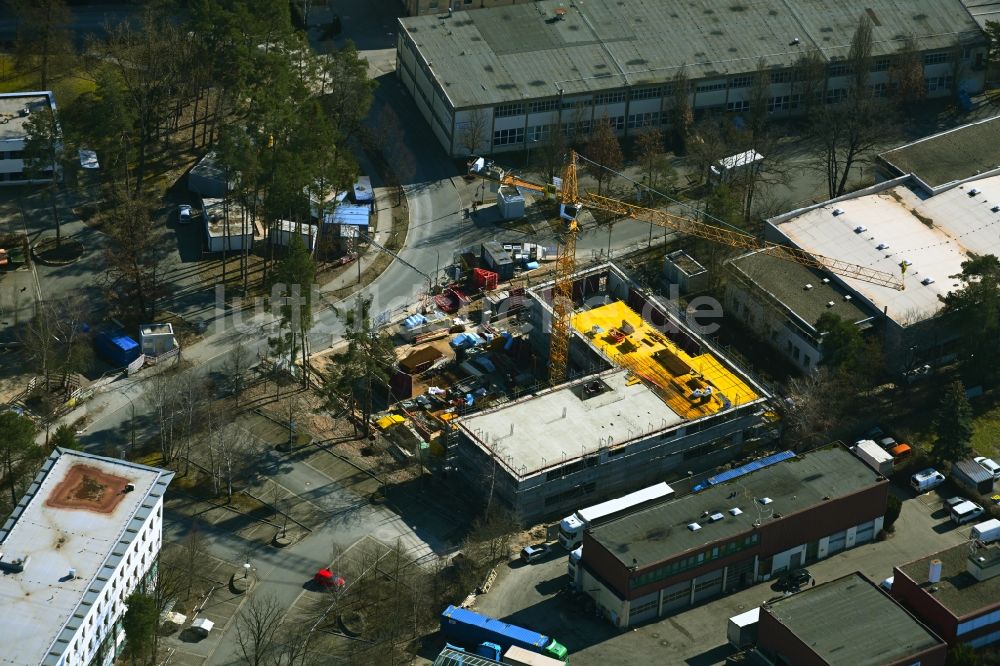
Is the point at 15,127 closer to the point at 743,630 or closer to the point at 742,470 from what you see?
the point at 742,470

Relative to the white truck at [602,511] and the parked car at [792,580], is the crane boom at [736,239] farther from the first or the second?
the parked car at [792,580]

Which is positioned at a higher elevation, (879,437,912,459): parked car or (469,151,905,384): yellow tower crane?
(469,151,905,384): yellow tower crane

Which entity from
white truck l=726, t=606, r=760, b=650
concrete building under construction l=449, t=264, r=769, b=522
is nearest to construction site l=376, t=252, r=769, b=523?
concrete building under construction l=449, t=264, r=769, b=522

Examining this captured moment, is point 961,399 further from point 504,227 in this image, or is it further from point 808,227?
point 504,227

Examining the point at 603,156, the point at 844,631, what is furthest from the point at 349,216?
the point at 844,631

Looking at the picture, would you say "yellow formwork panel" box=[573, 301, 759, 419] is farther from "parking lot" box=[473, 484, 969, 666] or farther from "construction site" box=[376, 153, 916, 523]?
"parking lot" box=[473, 484, 969, 666]
